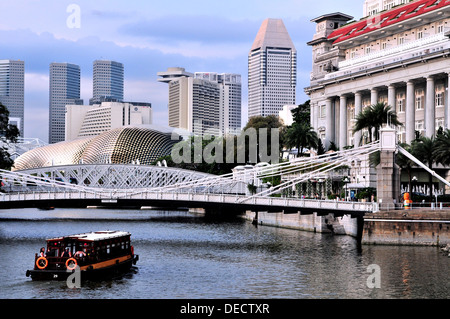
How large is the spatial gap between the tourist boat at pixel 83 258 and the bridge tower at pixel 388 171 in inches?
1074

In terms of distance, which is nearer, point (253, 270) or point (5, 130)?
point (253, 270)

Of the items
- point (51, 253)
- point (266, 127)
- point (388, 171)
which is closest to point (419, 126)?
point (388, 171)

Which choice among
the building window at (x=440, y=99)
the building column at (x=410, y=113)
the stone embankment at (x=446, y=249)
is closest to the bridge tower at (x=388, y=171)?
the stone embankment at (x=446, y=249)

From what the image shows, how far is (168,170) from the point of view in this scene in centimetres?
16588

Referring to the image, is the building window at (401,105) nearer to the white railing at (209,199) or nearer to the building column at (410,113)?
the building column at (410,113)

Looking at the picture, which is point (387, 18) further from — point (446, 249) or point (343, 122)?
point (446, 249)

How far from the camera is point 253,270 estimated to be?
63.8 meters

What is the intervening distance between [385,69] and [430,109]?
38.7 ft

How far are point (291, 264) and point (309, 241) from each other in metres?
18.9

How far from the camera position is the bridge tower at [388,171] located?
8006cm

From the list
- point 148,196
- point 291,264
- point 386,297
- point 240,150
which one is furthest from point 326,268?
point 240,150

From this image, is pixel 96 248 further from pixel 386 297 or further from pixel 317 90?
pixel 317 90

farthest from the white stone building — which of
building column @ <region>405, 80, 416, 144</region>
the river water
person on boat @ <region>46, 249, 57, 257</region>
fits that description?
person on boat @ <region>46, 249, 57, 257</region>

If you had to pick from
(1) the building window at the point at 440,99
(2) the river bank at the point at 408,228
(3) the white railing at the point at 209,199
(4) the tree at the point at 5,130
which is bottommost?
(2) the river bank at the point at 408,228
